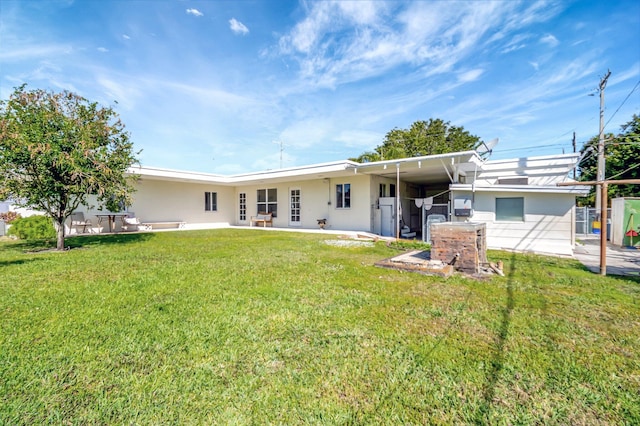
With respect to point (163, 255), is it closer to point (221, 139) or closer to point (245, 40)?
point (245, 40)

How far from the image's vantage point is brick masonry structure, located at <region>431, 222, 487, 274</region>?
202 inches

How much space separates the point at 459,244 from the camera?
209 inches

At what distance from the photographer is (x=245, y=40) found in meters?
10.3

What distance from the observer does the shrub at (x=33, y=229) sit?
10336 mm

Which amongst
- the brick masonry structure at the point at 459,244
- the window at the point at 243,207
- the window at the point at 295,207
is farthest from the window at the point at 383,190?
the window at the point at 243,207

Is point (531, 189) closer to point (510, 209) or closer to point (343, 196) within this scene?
point (510, 209)

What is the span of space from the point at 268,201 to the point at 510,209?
11650 mm

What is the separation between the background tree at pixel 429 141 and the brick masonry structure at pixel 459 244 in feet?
69.0

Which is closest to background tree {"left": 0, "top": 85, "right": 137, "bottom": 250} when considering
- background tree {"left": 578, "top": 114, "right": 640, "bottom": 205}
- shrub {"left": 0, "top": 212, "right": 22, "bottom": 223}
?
shrub {"left": 0, "top": 212, "right": 22, "bottom": 223}

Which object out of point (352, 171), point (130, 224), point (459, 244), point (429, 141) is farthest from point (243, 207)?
point (429, 141)

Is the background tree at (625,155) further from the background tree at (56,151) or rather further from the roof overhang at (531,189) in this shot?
the background tree at (56,151)

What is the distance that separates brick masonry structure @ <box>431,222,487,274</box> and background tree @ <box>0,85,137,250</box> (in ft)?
27.2

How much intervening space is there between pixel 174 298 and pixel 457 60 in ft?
49.6

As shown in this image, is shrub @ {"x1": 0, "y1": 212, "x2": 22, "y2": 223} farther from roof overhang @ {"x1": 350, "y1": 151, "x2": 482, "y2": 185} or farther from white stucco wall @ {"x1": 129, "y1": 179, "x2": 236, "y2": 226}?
roof overhang @ {"x1": 350, "y1": 151, "x2": 482, "y2": 185}
